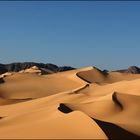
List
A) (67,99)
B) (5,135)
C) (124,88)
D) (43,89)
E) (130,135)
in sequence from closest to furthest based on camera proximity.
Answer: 1. (5,135)
2. (130,135)
3. (67,99)
4. (124,88)
5. (43,89)

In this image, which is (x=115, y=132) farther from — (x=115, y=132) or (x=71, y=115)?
(x=71, y=115)

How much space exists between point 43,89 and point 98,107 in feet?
55.5

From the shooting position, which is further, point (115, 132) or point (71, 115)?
point (71, 115)

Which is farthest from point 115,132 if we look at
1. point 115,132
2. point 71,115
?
point 71,115

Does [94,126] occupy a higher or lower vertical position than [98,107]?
higher

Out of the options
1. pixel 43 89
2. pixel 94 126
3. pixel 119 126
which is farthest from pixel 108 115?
pixel 43 89

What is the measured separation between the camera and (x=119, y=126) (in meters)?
11.9

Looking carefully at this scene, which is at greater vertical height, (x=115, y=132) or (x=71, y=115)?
(x=71, y=115)

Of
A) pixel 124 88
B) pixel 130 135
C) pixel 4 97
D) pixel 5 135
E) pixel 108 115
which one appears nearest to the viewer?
pixel 5 135

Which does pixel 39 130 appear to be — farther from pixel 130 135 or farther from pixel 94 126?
pixel 130 135

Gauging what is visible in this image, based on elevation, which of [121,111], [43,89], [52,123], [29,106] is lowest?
[43,89]

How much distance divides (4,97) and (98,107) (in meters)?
13.1

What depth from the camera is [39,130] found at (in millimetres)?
10773

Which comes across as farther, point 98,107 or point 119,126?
point 98,107
